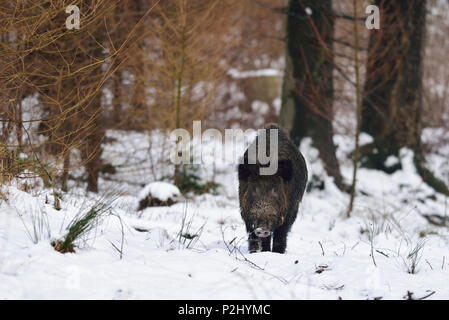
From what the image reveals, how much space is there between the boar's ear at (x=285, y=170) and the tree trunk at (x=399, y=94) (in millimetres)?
5540

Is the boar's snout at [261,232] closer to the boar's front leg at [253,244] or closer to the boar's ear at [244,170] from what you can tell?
the boar's front leg at [253,244]

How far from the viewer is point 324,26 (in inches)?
368

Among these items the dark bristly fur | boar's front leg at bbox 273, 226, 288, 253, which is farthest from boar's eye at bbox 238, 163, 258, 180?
boar's front leg at bbox 273, 226, 288, 253

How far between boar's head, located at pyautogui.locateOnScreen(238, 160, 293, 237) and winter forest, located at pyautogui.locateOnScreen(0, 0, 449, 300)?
0.02 m

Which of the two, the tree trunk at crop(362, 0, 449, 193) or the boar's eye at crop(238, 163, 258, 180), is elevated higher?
the tree trunk at crop(362, 0, 449, 193)

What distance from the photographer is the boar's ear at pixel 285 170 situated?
15.9ft

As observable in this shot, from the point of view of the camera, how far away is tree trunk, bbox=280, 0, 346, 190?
374 inches

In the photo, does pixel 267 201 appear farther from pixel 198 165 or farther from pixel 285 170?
pixel 198 165

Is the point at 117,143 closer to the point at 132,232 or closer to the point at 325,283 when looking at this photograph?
the point at 132,232

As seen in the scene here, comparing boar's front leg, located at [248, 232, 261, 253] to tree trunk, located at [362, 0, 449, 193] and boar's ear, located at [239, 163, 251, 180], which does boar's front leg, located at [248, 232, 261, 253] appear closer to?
boar's ear, located at [239, 163, 251, 180]

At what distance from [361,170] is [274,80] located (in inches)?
354

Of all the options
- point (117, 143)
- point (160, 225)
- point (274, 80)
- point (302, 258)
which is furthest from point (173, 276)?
point (274, 80)

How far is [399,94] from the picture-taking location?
1008cm
